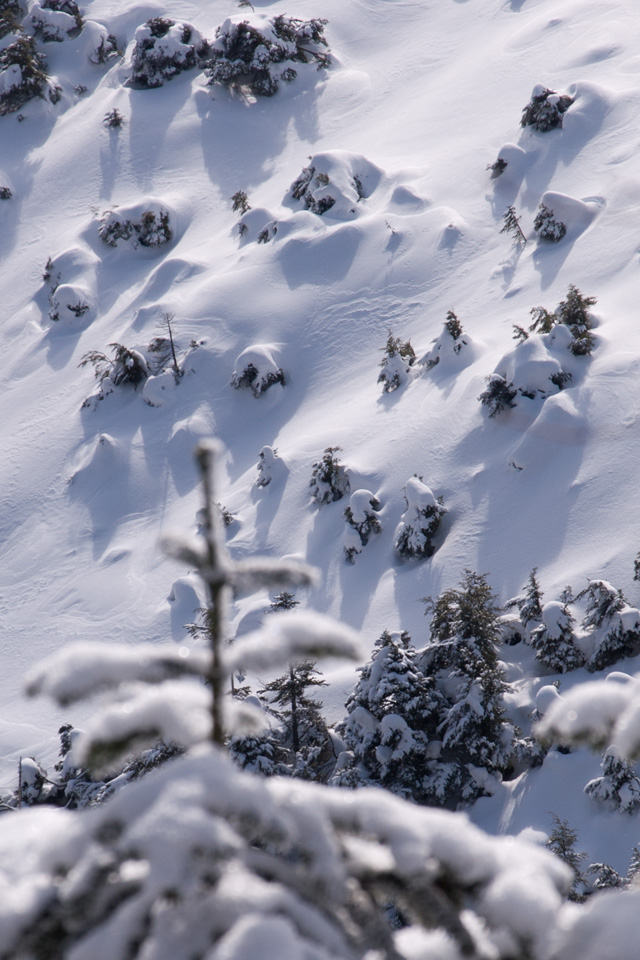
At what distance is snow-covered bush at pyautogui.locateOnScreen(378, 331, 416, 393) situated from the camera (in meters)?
18.7

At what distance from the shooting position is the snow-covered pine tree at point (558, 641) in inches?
451

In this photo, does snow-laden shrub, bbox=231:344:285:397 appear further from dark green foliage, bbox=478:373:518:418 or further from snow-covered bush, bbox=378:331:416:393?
dark green foliage, bbox=478:373:518:418

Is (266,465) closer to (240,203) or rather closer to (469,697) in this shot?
(469,697)

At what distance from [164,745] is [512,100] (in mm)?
24803

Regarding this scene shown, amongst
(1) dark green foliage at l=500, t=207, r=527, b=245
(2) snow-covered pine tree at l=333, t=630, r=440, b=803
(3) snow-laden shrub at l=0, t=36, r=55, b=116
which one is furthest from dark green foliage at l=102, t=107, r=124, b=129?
(2) snow-covered pine tree at l=333, t=630, r=440, b=803

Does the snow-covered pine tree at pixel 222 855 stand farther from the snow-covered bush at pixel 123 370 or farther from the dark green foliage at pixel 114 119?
the dark green foliage at pixel 114 119

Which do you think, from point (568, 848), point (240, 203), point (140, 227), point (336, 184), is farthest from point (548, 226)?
point (568, 848)

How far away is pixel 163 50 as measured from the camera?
108 feet

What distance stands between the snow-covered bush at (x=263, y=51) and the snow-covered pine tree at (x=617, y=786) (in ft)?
101

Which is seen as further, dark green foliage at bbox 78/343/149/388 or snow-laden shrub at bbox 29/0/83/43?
snow-laden shrub at bbox 29/0/83/43

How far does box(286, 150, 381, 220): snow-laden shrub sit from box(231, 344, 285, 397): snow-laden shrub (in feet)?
20.5

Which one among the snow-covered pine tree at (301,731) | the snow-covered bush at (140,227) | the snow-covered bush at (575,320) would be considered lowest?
the snow-covered pine tree at (301,731)

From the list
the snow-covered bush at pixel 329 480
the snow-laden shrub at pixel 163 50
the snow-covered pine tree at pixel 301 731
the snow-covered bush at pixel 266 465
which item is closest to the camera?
the snow-covered pine tree at pixel 301 731

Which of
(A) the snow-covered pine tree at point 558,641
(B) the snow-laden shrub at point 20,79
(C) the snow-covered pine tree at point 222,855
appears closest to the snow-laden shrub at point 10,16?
(B) the snow-laden shrub at point 20,79
